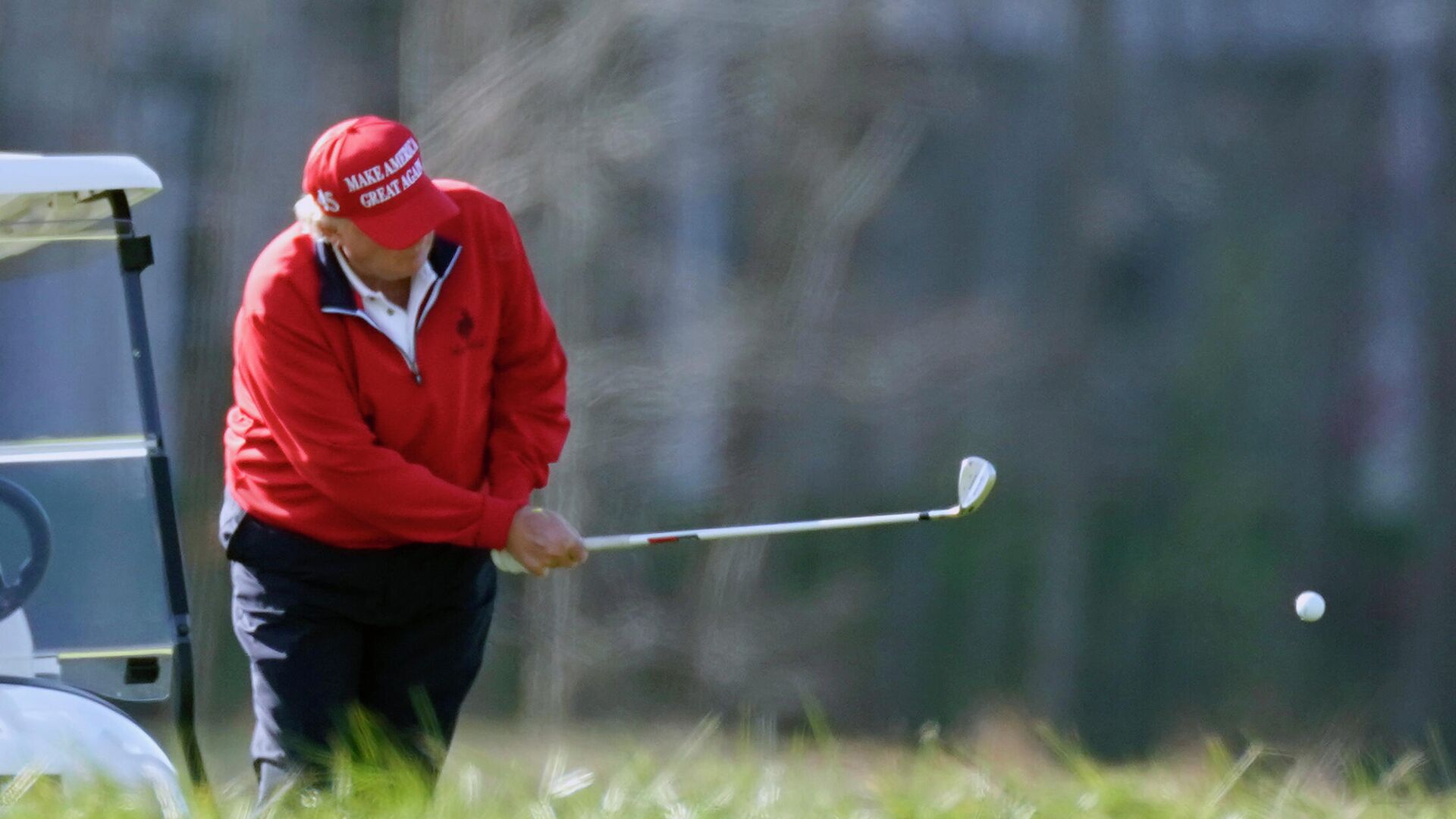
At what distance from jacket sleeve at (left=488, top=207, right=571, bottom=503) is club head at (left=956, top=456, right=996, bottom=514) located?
807 mm

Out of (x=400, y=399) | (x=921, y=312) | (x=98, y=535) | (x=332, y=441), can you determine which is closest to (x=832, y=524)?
(x=400, y=399)

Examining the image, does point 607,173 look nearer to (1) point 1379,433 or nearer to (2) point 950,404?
(2) point 950,404

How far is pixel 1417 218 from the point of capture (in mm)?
8523

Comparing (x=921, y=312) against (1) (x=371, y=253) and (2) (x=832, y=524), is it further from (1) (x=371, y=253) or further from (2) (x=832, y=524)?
(1) (x=371, y=253)

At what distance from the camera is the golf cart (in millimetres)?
3244

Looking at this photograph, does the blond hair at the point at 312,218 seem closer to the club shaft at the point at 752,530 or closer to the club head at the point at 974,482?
the club shaft at the point at 752,530

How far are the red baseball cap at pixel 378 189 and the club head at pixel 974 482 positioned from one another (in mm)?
1169

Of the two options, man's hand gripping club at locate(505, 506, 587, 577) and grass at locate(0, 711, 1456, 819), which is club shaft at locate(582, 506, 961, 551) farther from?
grass at locate(0, 711, 1456, 819)

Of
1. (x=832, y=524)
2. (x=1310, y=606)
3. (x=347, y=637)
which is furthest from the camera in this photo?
(x=1310, y=606)

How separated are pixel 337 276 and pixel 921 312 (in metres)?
4.69

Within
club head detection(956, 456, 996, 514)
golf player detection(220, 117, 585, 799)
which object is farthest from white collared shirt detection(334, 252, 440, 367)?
club head detection(956, 456, 996, 514)

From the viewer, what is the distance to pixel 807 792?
9.68 ft

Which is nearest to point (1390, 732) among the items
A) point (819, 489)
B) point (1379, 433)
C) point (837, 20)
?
point (1379, 433)

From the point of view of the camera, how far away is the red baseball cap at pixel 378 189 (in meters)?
3.31
